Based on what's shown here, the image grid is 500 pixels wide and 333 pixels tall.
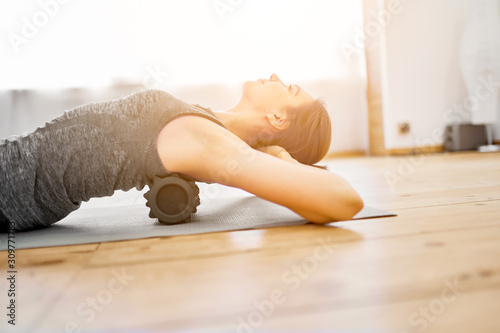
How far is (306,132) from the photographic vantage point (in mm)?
1276

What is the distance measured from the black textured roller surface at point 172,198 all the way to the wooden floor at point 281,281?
154 mm

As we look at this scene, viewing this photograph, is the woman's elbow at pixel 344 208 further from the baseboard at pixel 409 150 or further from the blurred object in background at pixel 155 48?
the baseboard at pixel 409 150

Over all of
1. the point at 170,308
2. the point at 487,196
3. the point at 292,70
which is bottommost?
the point at 487,196

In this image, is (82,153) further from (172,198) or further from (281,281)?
(281,281)

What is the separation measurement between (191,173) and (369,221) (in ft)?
1.55

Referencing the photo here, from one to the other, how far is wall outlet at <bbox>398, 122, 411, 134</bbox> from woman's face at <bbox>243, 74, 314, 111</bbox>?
2740 millimetres

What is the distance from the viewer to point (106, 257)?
2.56ft

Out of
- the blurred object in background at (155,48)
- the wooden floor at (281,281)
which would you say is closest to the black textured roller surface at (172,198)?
the wooden floor at (281,281)

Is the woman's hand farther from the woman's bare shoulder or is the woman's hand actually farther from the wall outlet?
the wall outlet

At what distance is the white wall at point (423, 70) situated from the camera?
3701mm

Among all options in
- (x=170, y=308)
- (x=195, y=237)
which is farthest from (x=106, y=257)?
(x=170, y=308)

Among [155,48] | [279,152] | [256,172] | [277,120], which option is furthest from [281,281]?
[155,48]

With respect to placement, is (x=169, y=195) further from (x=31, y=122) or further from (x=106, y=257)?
(x=31, y=122)

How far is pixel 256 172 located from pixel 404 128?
10.4ft
